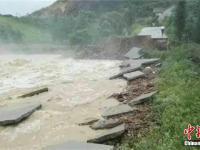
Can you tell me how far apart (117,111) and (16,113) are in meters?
1.91

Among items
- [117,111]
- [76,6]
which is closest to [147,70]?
[117,111]

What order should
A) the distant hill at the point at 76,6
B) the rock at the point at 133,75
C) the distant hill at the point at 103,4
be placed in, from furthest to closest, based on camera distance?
the distant hill at the point at 76,6
the distant hill at the point at 103,4
the rock at the point at 133,75

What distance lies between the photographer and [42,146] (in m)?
5.54

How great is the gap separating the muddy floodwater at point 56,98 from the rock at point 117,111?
24 cm

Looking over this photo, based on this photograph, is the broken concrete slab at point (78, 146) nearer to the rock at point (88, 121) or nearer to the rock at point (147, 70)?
the rock at point (88, 121)

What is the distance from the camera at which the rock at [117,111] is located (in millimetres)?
6430

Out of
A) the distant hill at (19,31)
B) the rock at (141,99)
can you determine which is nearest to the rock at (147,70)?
the rock at (141,99)

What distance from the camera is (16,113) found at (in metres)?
6.93

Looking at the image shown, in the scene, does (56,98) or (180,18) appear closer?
(56,98)

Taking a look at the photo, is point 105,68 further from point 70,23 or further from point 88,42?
point 70,23

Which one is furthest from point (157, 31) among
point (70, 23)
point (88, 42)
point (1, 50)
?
point (1, 50)

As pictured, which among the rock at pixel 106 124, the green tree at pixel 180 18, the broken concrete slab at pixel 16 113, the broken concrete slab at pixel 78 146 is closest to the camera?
the broken concrete slab at pixel 78 146

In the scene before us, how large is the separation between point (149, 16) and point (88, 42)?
14776 mm

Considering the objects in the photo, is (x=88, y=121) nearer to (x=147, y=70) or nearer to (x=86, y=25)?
(x=147, y=70)
